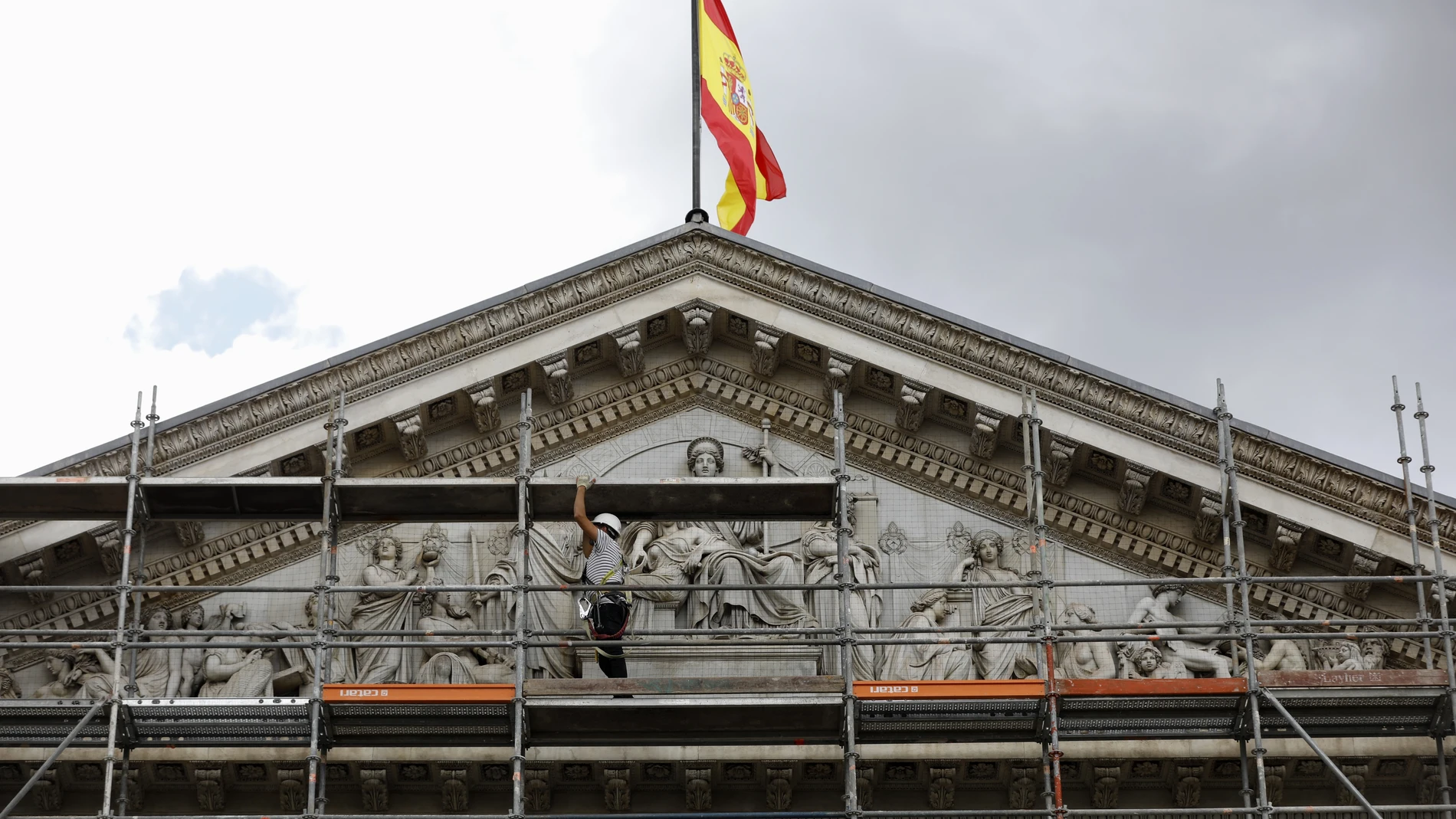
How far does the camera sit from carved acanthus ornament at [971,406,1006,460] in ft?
78.9

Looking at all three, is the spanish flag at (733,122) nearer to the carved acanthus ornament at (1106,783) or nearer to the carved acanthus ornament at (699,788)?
the carved acanthus ornament at (699,788)

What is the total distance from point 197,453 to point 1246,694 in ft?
32.8

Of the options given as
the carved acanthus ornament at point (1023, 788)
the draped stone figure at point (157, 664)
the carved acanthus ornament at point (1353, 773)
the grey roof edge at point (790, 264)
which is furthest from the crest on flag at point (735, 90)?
the carved acanthus ornament at point (1353, 773)

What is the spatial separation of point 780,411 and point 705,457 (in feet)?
3.17

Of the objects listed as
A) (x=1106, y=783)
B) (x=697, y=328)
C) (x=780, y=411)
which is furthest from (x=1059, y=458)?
(x=697, y=328)

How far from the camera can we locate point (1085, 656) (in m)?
23.3

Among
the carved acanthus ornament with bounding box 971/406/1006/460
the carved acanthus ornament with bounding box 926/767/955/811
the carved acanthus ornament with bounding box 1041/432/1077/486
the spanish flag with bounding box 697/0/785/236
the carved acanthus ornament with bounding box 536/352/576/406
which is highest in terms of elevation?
the spanish flag with bounding box 697/0/785/236

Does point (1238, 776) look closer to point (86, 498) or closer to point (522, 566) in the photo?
point (522, 566)

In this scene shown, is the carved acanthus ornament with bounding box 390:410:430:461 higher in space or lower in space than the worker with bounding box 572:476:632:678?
higher

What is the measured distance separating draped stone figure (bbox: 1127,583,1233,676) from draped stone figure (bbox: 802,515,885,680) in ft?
8.08

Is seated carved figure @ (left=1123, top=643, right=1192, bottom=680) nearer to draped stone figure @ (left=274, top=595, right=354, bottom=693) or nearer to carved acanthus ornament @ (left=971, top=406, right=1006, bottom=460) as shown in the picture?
carved acanthus ornament @ (left=971, top=406, right=1006, bottom=460)

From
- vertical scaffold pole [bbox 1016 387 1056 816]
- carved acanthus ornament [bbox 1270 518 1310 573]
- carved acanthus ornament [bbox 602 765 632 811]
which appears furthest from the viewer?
carved acanthus ornament [bbox 1270 518 1310 573]

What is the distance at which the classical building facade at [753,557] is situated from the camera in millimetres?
22328

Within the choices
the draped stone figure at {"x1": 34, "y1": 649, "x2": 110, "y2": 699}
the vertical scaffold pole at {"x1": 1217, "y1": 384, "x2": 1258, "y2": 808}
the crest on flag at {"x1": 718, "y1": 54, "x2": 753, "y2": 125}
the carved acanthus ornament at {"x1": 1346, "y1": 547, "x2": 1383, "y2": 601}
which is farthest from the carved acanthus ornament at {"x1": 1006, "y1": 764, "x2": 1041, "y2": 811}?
the crest on flag at {"x1": 718, "y1": 54, "x2": 753, "y2": 125}
